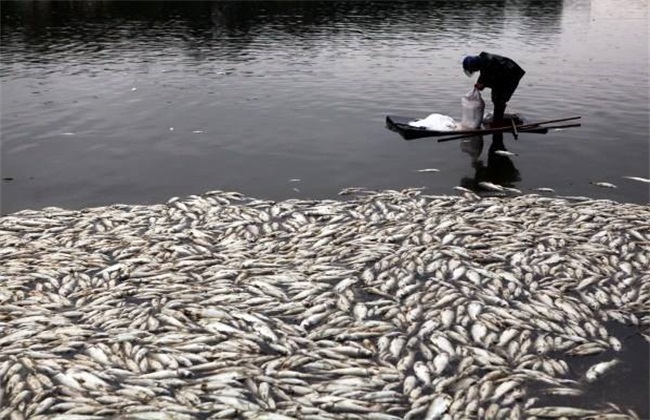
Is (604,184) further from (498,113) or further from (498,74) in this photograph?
(498,74)

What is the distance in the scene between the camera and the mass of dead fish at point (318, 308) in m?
7.12

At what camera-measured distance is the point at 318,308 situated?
29.5ft

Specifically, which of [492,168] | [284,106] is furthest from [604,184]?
[284,106]

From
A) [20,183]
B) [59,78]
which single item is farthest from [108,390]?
[59,78]

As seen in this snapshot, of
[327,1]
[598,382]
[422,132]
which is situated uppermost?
[327,1]

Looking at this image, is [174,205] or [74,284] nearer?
[74,284]

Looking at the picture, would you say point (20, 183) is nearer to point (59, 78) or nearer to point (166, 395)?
point (166, 395)

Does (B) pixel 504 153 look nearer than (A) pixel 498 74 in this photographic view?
No

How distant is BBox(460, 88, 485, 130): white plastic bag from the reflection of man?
0.97 m

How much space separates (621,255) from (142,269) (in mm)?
8197

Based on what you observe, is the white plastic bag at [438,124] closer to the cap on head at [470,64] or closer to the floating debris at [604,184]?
the cap on head at [470,64]

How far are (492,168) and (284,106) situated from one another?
9648mm

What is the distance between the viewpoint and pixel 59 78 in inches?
1096

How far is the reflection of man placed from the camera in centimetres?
1523
